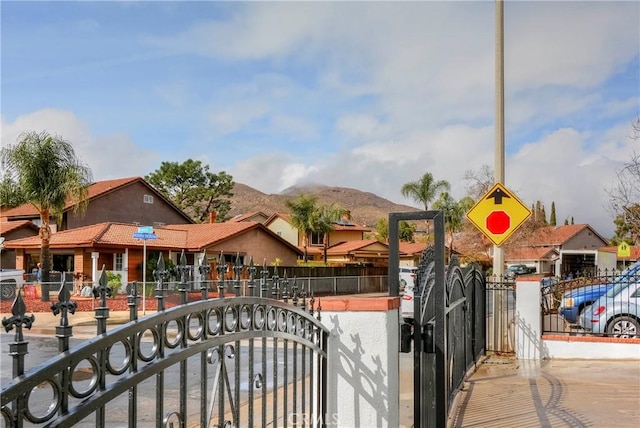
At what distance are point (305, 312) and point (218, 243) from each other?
3554 cm

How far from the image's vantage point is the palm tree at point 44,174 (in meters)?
29.8

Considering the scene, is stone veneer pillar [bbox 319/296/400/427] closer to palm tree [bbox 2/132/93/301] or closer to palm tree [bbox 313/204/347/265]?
palm tree [bbox 2/132/93/301]

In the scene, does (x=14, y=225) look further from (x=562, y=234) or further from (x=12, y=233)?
(x=562, y=234)

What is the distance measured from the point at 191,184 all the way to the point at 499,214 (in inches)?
2422

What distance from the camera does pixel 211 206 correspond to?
71000 millimetres

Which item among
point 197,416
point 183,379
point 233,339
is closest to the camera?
point 183,379

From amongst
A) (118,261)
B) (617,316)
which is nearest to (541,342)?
(617,316)

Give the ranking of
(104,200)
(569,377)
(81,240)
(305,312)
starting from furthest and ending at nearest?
(104,200) < (81,240) < (569,377) < (305,312)

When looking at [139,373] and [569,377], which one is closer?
[139,373]

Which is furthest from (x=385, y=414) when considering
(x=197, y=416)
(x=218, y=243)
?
(x=218, y=243)

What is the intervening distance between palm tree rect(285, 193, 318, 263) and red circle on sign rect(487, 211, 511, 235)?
43.7m

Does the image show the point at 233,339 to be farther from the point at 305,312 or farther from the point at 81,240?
the point at 81,240

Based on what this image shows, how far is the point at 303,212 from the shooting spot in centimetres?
5431

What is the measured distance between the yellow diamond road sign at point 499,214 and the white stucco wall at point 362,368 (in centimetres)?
620
